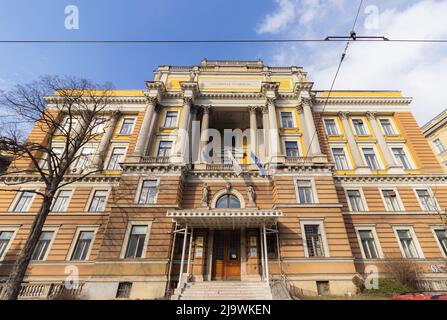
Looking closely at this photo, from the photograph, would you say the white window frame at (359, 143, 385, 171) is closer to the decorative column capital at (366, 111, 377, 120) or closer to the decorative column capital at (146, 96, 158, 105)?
the decorative column capital at (366, 111, 377, 120)

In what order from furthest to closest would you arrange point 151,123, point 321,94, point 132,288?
point 321,94, point 151,123, point 132,288

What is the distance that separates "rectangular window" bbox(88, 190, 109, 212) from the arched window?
11.6m

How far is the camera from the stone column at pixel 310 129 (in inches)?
868

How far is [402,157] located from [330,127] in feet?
28.0

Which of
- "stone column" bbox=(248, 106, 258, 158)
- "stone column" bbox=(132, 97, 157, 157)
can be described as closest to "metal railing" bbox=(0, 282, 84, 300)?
"stone column" bbox=(132, 97, 157, 157)

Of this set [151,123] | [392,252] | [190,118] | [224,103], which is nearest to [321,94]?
[224,103]

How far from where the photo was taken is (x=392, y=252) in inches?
733

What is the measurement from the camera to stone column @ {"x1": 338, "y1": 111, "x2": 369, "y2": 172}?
2285 centimetres

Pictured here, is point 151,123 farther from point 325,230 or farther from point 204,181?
point 325,230

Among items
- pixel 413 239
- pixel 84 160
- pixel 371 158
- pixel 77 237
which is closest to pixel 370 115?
pixel 371 158

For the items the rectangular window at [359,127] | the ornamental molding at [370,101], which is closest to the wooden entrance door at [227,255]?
the rectangular window at [359,127]

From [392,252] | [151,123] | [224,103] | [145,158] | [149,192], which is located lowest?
[392,252]

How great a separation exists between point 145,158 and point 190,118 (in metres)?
7.52

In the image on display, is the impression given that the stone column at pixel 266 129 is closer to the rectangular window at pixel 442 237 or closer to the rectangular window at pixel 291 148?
the rectangular window at pixel 291 148
